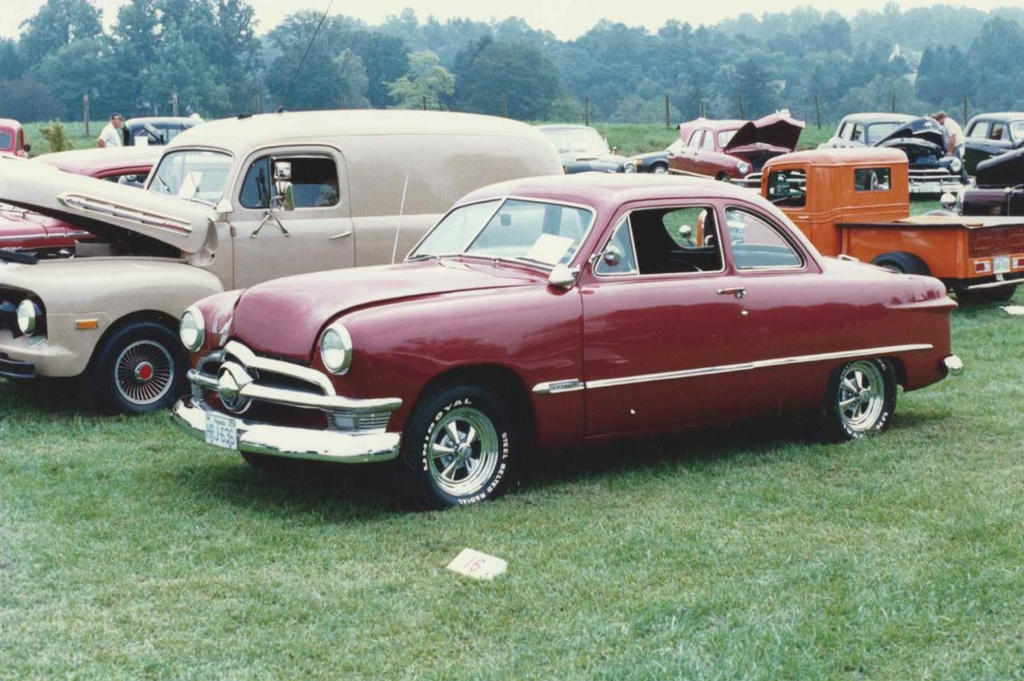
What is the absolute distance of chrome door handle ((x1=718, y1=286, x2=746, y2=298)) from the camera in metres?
7.54

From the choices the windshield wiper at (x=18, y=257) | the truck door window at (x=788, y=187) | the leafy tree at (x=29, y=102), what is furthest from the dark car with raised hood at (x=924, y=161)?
the leafy tree at (x=29, y=102)

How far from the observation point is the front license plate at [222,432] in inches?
263

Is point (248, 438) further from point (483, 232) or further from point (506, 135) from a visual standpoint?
point (506, 135)

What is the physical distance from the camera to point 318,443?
637 centimetres

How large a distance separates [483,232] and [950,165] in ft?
61.7

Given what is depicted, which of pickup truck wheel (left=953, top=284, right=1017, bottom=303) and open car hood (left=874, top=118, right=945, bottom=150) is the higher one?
open car hood (left=874, top=118, right=945, bottom=150)

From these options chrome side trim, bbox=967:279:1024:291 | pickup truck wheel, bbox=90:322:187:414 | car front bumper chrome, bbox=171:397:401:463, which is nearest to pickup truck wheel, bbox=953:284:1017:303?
chrome side trim, bbox=967:279:1024:291

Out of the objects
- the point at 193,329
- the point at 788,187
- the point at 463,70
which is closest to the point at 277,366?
the point at 193,329

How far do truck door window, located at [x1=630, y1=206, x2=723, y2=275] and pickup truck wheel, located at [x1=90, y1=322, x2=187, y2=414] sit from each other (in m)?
3.35

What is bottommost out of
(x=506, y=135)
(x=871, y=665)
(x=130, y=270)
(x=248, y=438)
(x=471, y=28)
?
(x=871, y=665)

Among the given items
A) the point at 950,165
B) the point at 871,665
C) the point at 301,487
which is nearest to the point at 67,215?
the point at 301,487

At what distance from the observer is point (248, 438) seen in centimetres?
657

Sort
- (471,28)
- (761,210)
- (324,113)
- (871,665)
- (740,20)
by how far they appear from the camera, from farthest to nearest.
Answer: (740,20)
(471,28)
(324,113)
(761,210)
(871,665)

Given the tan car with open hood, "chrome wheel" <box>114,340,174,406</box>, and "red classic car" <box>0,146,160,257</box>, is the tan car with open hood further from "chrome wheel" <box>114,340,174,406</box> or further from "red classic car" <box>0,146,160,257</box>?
"red classic car" <box>0,146,160,257</box>
